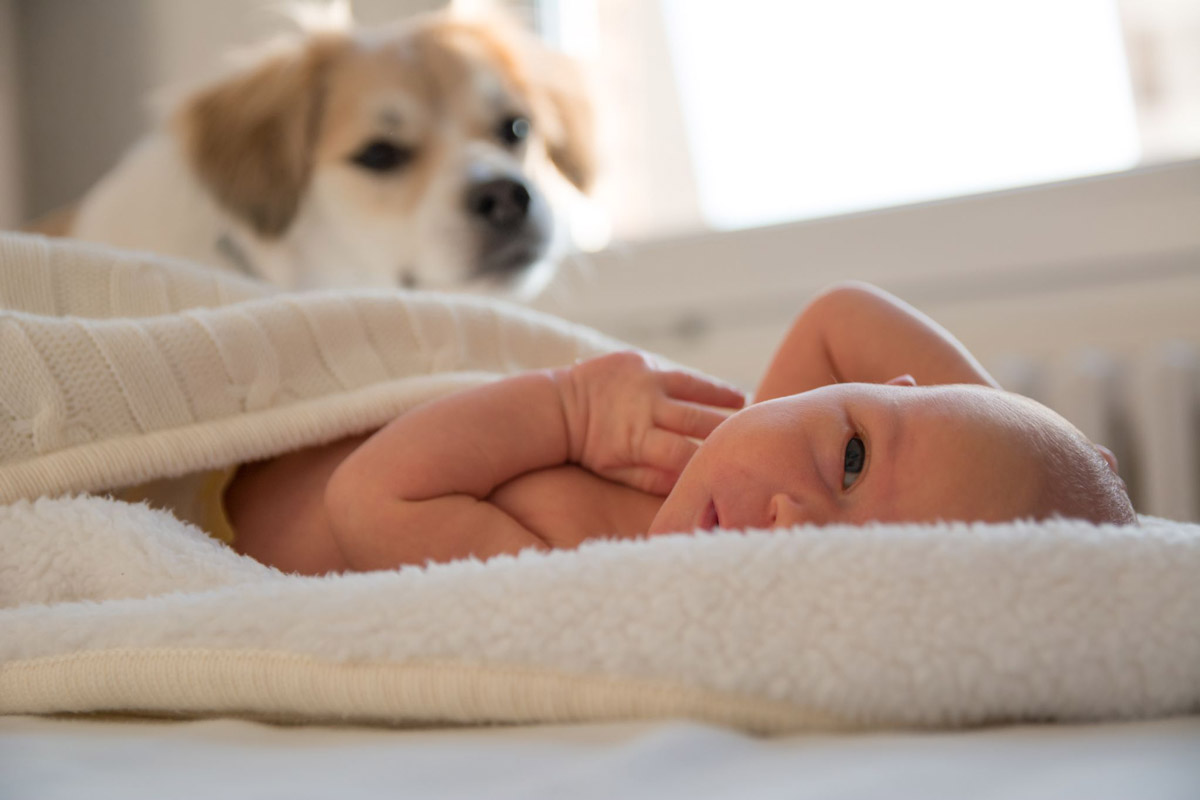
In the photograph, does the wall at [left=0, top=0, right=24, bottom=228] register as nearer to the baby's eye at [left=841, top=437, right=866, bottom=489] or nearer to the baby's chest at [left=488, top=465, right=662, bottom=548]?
the baby's chest at [left=488, top=465, right=662, bottom=548]

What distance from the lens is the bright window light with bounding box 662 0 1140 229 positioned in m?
1.49

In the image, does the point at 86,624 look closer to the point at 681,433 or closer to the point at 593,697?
the point at 593,697

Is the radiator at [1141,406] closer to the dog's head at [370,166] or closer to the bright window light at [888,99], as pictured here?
the bright window light at [888,99]

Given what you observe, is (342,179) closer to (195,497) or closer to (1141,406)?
(195,497)

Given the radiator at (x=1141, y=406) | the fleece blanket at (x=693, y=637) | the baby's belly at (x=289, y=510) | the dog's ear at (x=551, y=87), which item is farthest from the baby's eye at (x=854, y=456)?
the dog's ear at (x=551, y=87)

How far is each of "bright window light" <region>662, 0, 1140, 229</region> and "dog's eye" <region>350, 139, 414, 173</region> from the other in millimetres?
597

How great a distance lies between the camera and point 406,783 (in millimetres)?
322

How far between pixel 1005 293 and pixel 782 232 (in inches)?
15.1

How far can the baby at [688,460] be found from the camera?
0.50 m

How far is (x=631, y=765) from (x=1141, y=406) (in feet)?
3.94

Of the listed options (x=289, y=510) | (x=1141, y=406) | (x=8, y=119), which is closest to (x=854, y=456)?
(x=289, y=510)

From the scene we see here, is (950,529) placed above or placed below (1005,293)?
above

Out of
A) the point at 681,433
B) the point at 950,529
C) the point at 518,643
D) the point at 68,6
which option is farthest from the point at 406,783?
the point at 68,6

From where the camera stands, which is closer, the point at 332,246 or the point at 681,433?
the point at 681,433
